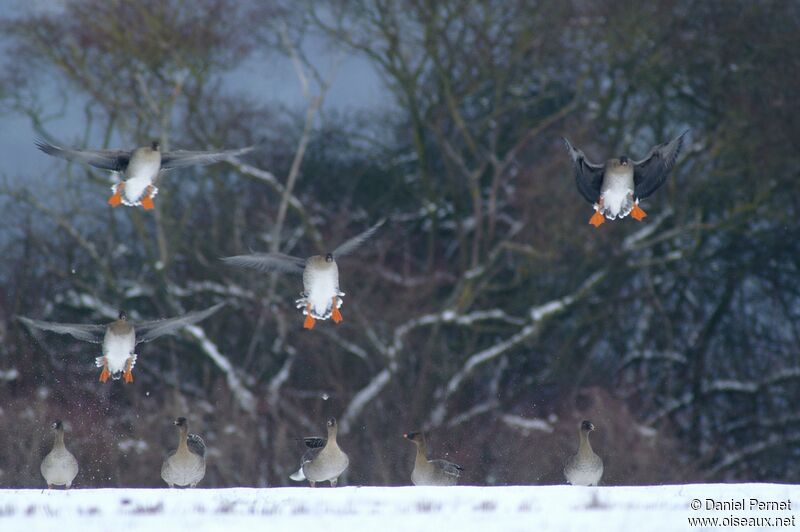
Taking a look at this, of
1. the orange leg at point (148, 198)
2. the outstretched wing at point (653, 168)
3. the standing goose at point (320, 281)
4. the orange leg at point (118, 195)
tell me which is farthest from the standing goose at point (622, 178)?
the orange leg at point (118, 195)

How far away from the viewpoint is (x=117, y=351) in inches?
481

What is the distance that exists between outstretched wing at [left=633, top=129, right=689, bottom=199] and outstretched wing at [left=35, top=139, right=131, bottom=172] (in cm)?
474

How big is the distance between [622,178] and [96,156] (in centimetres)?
488

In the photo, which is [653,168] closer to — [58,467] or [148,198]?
[148,198]

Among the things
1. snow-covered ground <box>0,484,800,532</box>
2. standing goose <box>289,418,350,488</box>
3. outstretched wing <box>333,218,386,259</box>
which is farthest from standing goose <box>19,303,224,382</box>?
snow-covered ground <box>0,484,800,532</box>

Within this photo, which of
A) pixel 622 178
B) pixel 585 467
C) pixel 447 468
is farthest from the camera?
pixel 447 468

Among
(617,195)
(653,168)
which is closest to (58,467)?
(617,195)

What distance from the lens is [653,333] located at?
92.0 ft

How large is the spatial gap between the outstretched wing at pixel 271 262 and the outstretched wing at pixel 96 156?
144cm

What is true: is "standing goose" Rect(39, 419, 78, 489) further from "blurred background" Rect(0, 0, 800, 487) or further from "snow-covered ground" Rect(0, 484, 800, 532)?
"blurred background" Rect(0, 0, 800, 487)

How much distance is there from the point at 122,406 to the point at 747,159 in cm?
1395

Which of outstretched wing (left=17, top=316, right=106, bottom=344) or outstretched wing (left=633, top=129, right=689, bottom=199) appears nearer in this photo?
outstretched wing (left=633, top=129, right=689, bottom=199)

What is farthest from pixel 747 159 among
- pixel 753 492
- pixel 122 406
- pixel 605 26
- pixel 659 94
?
pixel 753 492

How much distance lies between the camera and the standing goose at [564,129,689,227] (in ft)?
35.5
